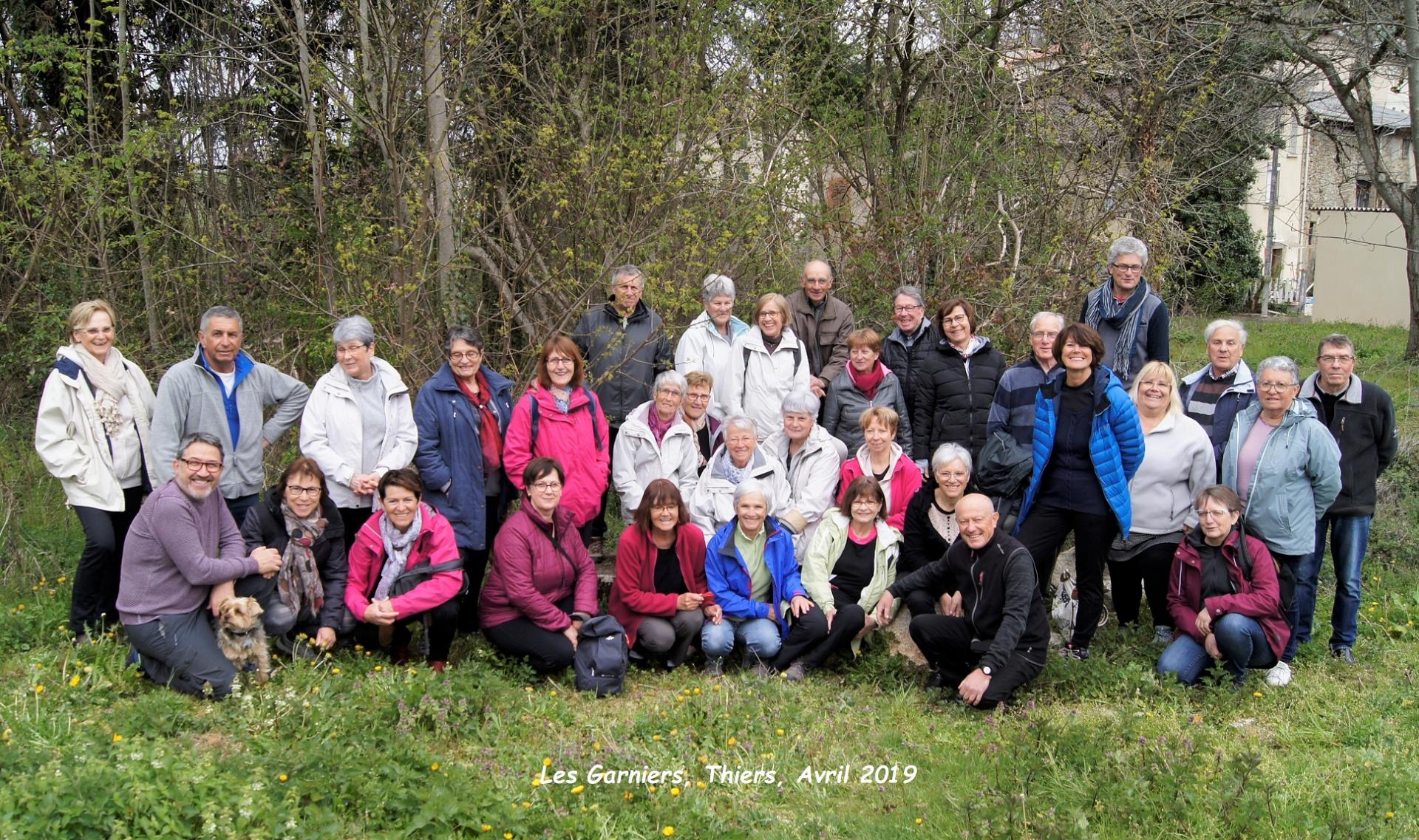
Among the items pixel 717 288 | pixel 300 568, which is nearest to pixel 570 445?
pixel 717 288

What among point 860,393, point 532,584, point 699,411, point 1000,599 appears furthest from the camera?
point 860,393

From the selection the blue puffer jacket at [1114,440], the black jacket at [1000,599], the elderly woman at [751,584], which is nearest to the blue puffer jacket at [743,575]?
the elderly woman at [751,584]

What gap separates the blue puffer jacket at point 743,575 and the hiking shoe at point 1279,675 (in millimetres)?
2364

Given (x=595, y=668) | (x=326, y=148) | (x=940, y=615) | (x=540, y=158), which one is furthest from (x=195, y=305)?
(x=940, y=615)

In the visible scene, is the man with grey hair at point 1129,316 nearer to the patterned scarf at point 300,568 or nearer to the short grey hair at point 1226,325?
the short grey hair at point 1226,325

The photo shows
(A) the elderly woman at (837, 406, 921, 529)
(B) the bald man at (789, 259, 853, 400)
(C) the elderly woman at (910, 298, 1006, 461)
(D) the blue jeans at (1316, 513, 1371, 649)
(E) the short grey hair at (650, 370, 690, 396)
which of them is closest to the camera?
(D) the blue jeans at (1316, 513, 1371, 649)

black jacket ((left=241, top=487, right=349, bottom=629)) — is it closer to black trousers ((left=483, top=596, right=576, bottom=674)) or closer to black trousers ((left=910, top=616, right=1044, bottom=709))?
black trousers ((left=483, top=596, right=576, bottom=674))

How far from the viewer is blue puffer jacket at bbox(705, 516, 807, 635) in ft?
18.5

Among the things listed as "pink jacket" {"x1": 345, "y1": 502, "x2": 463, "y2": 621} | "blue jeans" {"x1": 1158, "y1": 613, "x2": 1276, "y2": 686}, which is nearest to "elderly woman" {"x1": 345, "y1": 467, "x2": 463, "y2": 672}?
"pink jacket" {"x1": 345, "y1": 502, "x2": 463, "y2": 621}

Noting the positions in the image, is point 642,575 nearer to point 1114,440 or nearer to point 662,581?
point 662,581

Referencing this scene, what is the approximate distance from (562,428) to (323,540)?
54.2 inches

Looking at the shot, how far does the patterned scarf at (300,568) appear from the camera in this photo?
17.3 ft

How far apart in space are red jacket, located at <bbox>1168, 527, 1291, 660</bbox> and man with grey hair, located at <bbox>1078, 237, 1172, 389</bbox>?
48.8 inches

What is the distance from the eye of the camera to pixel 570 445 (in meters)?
5.94
